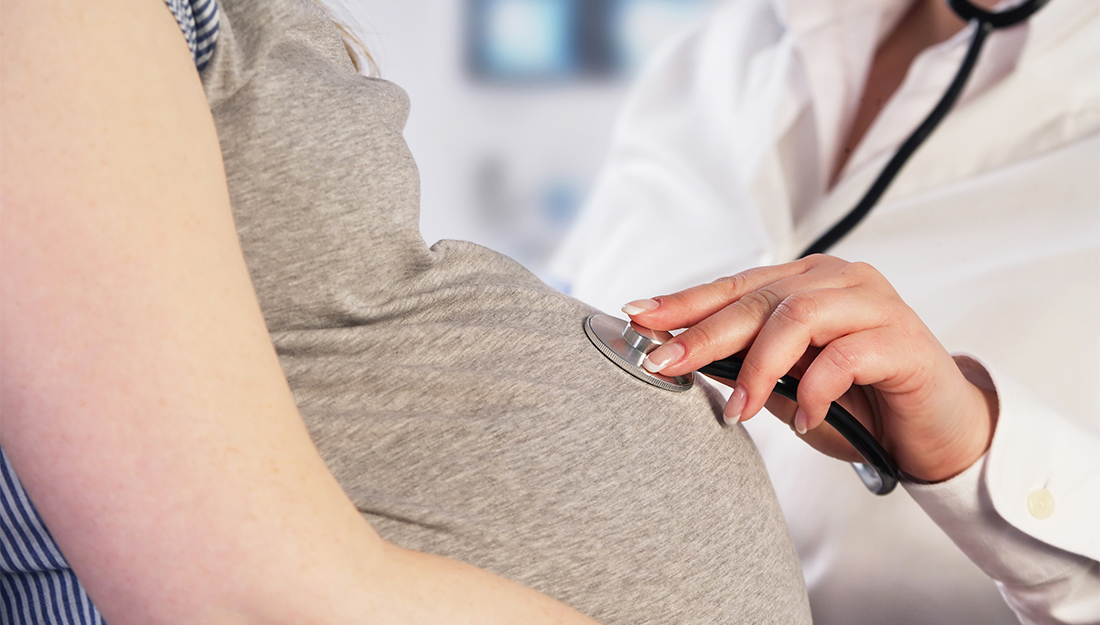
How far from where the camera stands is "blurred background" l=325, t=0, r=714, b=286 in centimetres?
216

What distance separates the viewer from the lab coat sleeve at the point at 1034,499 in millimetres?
658

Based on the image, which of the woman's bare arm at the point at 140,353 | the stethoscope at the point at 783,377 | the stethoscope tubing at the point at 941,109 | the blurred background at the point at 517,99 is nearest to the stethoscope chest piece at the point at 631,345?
the stethoscope at the point at 783,377

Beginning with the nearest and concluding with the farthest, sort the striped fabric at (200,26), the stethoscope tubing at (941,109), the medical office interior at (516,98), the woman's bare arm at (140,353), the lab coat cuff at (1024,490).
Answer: the woman's bare arm at (140,353), the striped fabric at (200,26), the lab coat cuff at (1024,490), the stethoscope tubing at (941,109), the medical office interior at (516,98)

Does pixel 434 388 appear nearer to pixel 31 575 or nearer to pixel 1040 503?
pixel 31 575

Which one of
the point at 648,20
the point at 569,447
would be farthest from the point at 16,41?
the point at 648,20

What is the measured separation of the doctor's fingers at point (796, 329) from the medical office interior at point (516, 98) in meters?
1.51

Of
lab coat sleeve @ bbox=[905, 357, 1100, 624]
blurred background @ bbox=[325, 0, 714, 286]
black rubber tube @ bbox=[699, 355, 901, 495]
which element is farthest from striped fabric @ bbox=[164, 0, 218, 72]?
blurred background @ bbox=[325, 0, 714, 286]

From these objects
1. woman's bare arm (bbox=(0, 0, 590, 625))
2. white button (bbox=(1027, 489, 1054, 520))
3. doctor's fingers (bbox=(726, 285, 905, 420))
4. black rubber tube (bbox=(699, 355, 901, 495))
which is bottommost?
white button (bbox=(1027, 489, 1054, 520))

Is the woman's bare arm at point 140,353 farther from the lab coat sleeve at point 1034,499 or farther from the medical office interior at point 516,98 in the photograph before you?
the medical office interior at point 516,98

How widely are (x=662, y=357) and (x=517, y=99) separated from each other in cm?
187

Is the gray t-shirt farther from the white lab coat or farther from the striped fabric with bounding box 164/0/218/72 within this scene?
the white lab coat

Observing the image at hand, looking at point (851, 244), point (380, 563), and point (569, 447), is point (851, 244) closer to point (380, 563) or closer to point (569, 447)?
point (569, 447)

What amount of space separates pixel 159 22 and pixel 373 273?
7.3 inches

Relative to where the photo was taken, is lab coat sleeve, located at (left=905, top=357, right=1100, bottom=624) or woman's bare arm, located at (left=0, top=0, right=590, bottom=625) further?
lab coat sleeve, located at (left=905, top=357, right=1100, bottom=624)
